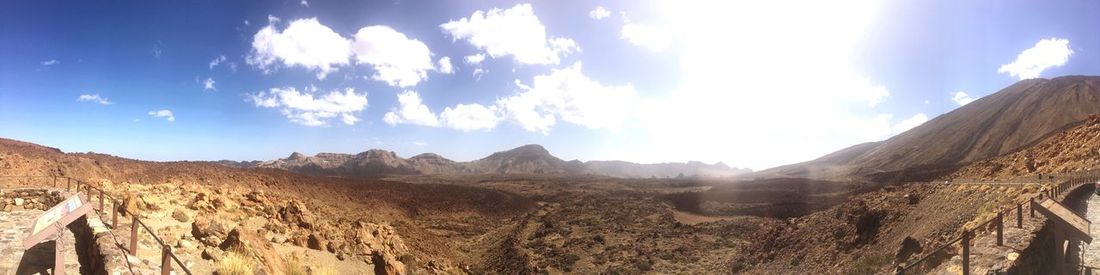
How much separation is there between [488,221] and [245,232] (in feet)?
95.1

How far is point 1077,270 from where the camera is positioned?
26.6 feet

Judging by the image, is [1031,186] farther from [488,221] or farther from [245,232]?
[488,221]

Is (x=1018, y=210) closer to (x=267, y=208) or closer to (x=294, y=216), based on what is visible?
(x=294, y=216)

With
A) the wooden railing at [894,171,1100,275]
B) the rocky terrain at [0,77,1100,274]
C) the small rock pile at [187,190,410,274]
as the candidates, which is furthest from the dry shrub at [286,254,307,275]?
the wooden railing at [894,171,1100,275]

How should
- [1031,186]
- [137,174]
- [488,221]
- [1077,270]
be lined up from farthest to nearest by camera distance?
[488,221] < [137,174] < [1031,186] < [1077,270]

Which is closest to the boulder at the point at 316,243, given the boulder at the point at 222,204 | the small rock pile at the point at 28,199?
the boulder at the point at 222,204

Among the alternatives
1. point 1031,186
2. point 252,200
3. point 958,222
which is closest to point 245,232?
point 252,200

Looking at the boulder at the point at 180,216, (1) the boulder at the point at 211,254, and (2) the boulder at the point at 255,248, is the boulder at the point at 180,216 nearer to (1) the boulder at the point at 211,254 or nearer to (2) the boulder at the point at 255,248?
(2) the boulder at the point at 255,248

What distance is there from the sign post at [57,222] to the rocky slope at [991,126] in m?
81.4

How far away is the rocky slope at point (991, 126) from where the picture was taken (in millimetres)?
75625

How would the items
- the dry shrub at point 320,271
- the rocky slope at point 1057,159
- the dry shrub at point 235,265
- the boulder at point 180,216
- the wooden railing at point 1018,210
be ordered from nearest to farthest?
the wooden railing at point 1018,210 < the dry shrub at point 235,265 < the dry shrub at point 320,271 < the boulder at point 180,216 < the rocky slope at point 1057,159

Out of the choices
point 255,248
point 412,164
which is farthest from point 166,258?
point 412,164

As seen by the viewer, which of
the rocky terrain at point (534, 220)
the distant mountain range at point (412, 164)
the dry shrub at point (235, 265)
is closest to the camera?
the dry shrub at point (235, 265)

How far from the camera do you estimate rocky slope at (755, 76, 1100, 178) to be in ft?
248
